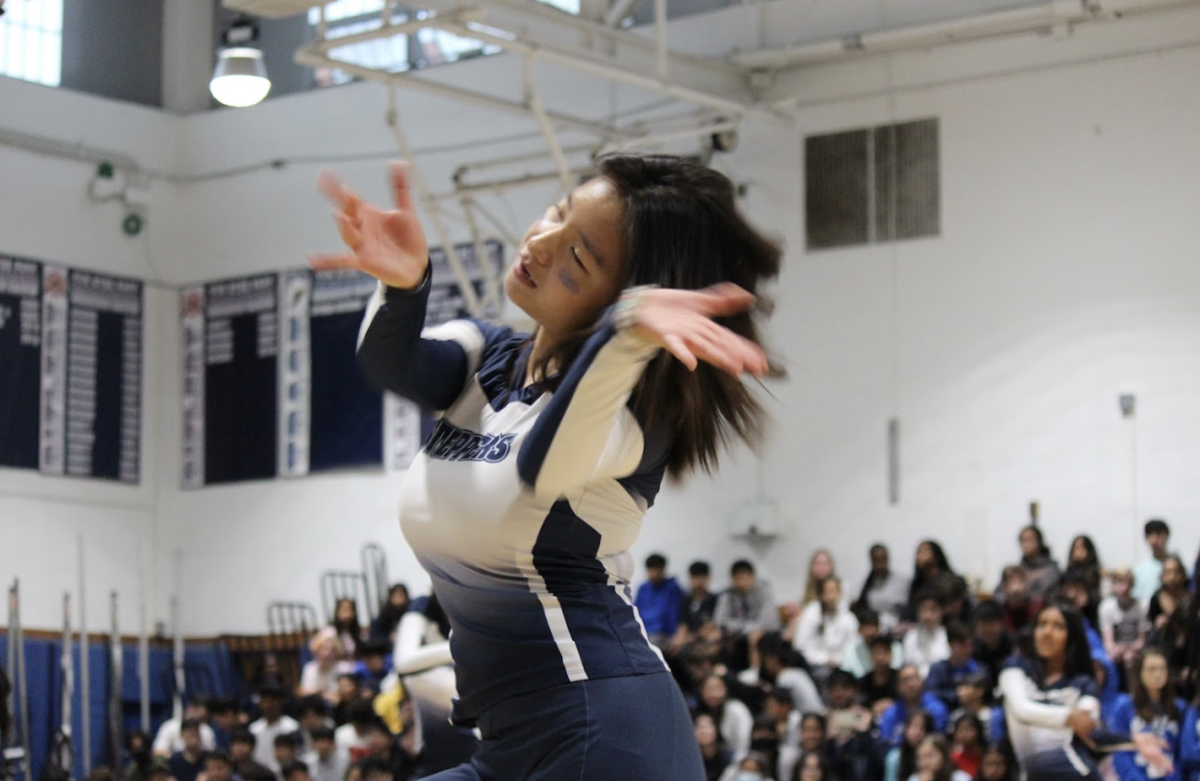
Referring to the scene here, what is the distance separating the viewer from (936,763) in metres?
9.70

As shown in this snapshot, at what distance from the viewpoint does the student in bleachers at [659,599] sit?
13.7 metres

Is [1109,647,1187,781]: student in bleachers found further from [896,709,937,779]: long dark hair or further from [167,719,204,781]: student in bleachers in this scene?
[167,719,204,781]: student in bleachers

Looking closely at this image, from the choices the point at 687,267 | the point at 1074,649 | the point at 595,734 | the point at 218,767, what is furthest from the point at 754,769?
the point at 687,267

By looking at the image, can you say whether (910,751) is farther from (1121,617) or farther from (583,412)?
(583,412)

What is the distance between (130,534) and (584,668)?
15764mm

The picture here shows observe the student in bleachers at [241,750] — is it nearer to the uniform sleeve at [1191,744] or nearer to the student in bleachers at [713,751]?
the student in bleachers at [713,751]

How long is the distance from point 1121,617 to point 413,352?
9304mm

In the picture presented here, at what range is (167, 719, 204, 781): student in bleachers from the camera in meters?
13.4

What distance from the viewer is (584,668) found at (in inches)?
107

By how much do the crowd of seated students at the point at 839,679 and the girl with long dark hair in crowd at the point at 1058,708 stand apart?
15cm

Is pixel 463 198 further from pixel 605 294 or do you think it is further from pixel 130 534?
pixel 605 294

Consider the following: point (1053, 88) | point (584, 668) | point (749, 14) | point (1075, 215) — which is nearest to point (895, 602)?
point (1075, 215)

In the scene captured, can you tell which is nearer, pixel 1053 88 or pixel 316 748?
pixel 316 748

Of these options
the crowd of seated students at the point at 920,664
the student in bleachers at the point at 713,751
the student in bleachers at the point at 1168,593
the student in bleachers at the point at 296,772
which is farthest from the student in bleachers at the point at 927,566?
the student in bleachers at the point at 296,772
